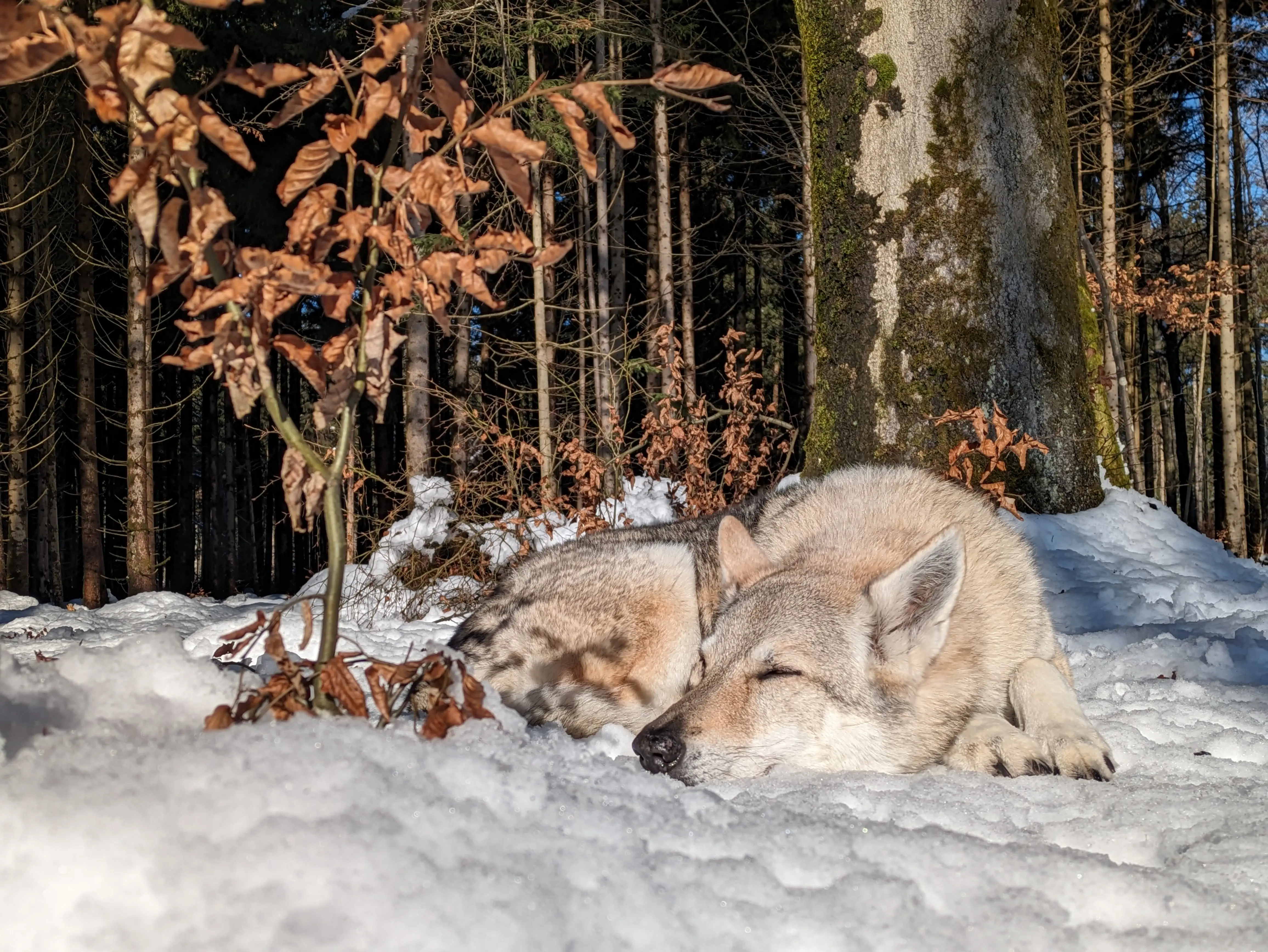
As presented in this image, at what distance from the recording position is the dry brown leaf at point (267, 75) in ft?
6.09

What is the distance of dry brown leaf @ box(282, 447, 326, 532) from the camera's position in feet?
6.75

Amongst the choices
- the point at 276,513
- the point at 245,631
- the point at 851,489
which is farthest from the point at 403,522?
the point at 276,513

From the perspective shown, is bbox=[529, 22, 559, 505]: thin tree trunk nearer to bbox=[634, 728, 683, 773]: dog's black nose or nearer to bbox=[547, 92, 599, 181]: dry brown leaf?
bbox=[634, 728, 683, 773]: dog's black nose

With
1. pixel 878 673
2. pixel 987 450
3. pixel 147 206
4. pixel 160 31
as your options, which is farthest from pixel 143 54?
pixel 987 450

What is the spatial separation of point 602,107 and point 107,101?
98 cm

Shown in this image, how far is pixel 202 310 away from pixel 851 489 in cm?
300

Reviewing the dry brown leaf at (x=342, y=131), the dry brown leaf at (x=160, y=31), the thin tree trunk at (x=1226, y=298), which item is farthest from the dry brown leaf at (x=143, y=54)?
the thin tree trunk at (x=1226, y=298)

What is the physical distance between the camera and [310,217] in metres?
2.06

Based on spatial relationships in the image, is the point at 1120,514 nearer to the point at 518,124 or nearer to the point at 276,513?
the point at 518,124

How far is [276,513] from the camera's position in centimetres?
2903

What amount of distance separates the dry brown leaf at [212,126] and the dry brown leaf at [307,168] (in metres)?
0.13

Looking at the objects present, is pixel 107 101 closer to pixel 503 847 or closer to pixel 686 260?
pixel 503 847

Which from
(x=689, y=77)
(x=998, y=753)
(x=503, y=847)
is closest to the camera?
(x=503, y=847)

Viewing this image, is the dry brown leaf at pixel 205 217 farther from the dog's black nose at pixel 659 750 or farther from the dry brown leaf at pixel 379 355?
the dog's black nose at pixel 659 750
